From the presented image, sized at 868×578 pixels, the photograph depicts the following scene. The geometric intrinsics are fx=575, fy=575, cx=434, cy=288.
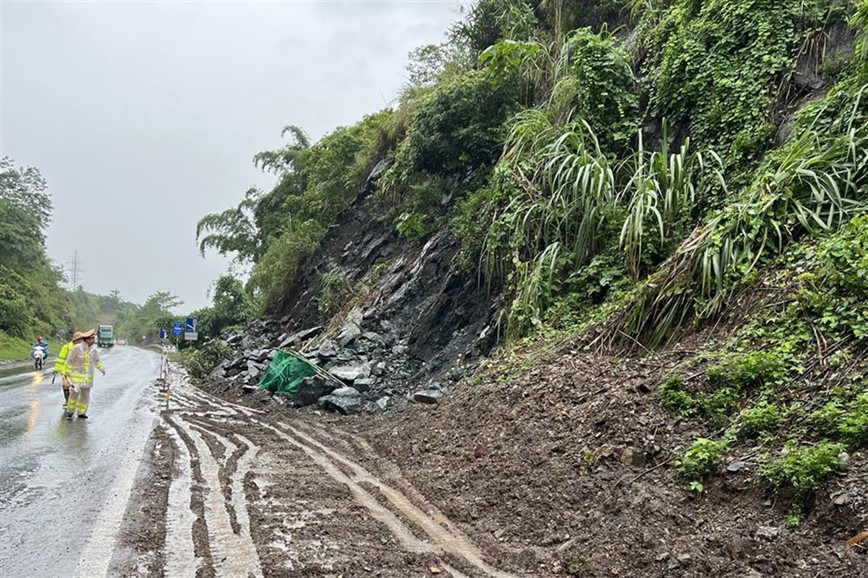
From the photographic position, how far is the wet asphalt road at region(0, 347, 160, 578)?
13.9 ft

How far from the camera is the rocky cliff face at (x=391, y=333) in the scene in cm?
1128

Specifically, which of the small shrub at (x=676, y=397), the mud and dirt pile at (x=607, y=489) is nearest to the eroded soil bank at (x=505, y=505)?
the mud and dirt pile at (x=607, y=489)

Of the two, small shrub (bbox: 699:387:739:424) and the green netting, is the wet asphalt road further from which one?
small shrub (bbox: 699:387:739:424)

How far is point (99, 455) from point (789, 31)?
38.1ft

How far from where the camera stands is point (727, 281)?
246 inches

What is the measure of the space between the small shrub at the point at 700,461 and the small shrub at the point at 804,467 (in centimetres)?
39

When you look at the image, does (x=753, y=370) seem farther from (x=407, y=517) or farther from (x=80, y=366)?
(x=80, y=366)

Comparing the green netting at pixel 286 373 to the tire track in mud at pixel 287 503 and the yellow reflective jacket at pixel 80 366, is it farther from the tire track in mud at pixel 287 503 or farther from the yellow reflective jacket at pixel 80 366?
the yellow reflective jacket at pixel 80 366

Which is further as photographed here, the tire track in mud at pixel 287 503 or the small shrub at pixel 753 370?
the small shrub at pixel 753 370

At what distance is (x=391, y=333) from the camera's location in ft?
44.2

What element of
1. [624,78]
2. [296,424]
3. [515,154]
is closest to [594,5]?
[624,78]

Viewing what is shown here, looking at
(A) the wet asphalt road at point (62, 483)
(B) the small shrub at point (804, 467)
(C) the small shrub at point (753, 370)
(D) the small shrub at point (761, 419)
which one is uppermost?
(C) the small shrub at point (753, 370)

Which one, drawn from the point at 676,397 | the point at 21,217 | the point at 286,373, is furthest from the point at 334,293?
the point at 21,217

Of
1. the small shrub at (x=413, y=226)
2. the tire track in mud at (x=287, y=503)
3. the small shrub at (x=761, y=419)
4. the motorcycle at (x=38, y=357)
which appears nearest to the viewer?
the tire track in mud at (x=287, y=503)
